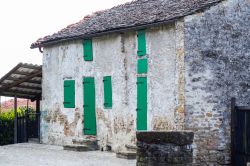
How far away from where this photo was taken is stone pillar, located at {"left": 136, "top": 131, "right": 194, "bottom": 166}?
32.2ft

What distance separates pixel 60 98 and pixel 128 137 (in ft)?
14.7

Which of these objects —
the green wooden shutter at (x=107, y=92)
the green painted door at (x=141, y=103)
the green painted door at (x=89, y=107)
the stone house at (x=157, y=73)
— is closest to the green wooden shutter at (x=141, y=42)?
the stone house at (x=157, y=73)

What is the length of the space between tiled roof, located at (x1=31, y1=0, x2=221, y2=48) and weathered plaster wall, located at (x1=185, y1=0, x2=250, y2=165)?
66 cm

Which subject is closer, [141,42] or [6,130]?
[141,42]

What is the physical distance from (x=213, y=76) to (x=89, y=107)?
562cm

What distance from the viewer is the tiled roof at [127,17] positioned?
1645 cm

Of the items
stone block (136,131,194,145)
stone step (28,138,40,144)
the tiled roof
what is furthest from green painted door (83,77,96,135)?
stone block (136,131,194,145)

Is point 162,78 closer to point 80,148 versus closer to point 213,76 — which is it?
point 213,76

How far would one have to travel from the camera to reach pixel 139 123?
17594 millimetres

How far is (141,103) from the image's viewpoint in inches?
691

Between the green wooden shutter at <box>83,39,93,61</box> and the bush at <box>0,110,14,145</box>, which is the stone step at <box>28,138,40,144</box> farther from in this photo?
the green wooden shutter at <box>83,39,93,61</box>

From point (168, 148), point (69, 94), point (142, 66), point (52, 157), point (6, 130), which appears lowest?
point (52, 157)

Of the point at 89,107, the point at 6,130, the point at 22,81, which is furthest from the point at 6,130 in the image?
the point at 89,107

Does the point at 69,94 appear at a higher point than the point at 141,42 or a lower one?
lower
